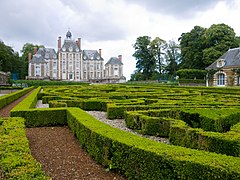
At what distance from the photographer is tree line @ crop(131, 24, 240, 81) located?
48938 mm

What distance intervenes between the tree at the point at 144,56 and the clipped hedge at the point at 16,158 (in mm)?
63774

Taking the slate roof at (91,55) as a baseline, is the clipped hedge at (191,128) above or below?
below

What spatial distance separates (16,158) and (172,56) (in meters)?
65.5

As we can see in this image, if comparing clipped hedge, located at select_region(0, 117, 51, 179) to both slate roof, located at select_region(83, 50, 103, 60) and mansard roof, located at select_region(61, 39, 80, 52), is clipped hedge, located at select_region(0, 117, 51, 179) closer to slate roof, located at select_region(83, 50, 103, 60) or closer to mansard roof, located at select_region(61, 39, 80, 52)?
mansard roof, located at select_region(61, 39, 80, 52)

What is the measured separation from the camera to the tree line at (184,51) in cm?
4894

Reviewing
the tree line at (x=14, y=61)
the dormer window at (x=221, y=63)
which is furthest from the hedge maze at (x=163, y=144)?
the tree line at (x=14, y=61)

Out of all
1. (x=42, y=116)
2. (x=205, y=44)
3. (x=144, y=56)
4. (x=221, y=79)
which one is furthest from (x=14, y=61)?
Result: (x=42, y=116)

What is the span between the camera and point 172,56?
220ft

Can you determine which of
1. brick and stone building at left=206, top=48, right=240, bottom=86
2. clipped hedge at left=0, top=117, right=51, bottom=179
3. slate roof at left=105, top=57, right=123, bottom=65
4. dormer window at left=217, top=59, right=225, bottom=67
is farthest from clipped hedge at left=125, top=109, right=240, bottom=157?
slate roof at left=105, top=57, right=123, bottom=65

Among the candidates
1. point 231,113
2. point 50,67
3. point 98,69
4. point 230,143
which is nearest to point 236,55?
point 231,113

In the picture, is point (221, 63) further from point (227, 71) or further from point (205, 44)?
point (205, 44)

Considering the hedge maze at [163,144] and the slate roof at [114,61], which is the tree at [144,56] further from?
the hedge maze at [163,144]

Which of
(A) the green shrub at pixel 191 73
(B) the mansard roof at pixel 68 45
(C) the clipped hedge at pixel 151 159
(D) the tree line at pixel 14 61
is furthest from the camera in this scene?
(B) the mansard roof at pixel 68 45

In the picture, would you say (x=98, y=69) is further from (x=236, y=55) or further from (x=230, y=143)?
(x=230, y=143)
